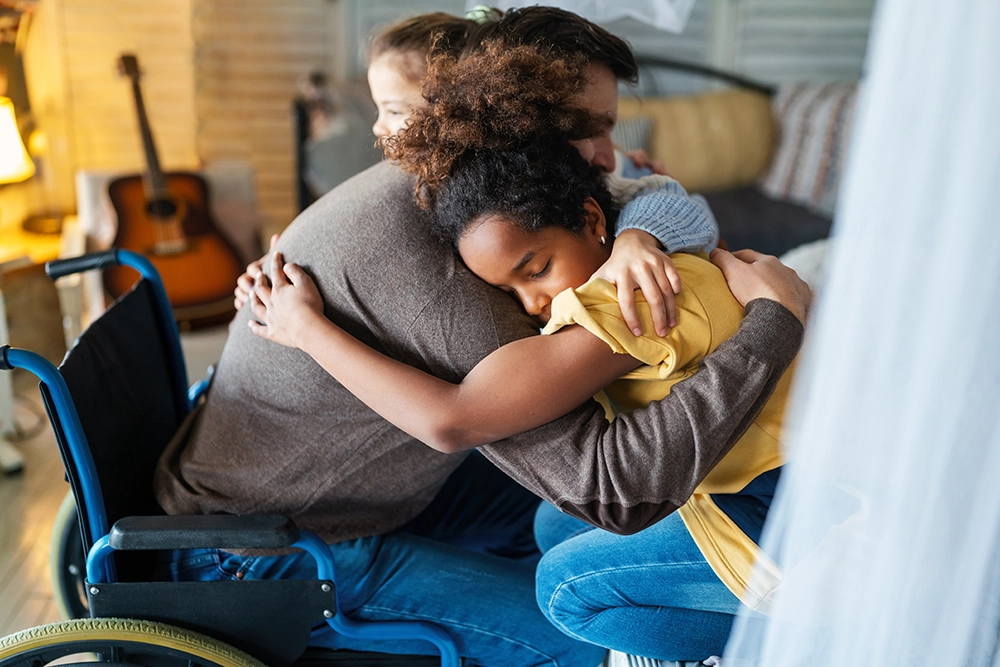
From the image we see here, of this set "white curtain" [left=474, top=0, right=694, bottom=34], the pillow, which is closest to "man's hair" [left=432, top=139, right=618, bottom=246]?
"white curtain" [left=474, top=0, right=694, bottom=34]

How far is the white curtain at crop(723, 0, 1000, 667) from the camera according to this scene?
56cm

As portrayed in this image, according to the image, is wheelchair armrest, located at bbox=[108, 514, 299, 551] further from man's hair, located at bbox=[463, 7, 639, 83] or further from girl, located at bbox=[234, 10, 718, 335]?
man's hair, located at bbox=[463, 7, 639, 83]

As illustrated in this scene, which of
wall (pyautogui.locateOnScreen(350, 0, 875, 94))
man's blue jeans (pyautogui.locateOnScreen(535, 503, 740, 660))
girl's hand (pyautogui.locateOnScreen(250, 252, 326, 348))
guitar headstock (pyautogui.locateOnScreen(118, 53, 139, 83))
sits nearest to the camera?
girl's hand (pyautogui.locateOnScreen(250, 252, 326, 348))

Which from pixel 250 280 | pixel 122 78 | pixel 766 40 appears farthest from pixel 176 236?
pixel 766 40

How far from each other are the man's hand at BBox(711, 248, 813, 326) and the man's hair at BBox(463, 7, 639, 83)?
1.07 feet

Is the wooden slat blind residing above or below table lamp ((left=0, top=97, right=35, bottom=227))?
above

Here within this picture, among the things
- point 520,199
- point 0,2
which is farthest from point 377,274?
point 0,2

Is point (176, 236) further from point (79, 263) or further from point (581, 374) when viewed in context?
point (581, 374)

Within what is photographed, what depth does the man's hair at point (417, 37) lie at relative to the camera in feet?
4.28

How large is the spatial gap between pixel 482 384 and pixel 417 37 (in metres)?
0.68

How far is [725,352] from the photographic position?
957 mm

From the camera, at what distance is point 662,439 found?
94 centimetres

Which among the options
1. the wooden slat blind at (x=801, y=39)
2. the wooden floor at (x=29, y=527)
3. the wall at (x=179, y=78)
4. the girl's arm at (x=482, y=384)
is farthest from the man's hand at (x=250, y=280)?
the wooden slat blind at (x=801, y=39)

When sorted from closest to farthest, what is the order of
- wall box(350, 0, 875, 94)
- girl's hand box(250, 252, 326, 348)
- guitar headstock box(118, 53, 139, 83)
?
girl's hand box(250, 252, 326, 348), guitar headstock box(118, 53, 139, 83), wall box(350, 0, 875, 94)
